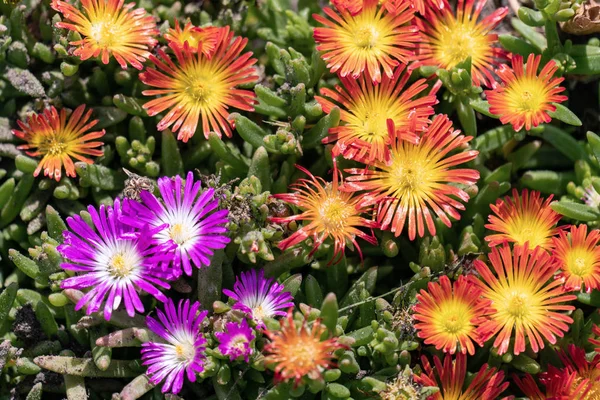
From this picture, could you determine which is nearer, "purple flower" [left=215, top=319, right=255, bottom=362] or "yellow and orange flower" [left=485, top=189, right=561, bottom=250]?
"purple flower" [left=215, top=319, right=255, bottom=362]

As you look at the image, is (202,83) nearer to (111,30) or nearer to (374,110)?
(111,30)

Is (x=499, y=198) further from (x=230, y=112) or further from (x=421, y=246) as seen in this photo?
(x=230, y=112)

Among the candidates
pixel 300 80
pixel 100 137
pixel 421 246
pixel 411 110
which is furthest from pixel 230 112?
pixel 421 246

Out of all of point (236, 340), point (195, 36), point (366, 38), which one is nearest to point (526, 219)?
point (366, 38)


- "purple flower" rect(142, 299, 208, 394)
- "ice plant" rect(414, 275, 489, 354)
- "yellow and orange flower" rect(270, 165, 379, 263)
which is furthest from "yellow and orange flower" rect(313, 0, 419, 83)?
"purple flower" rect(142, 299, 208, 394)

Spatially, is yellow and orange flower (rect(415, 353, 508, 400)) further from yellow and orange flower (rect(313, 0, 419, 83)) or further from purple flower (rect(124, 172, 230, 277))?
yellow and orange flower (rect(313, 0, 419, 83))

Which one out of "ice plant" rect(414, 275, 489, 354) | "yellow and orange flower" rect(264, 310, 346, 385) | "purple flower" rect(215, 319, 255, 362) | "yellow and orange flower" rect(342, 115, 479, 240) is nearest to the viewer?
"yellow and orange flower" rect(264, 310, 346, 385)
